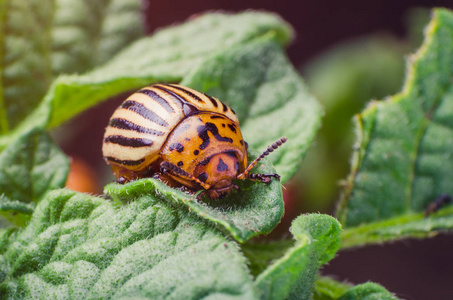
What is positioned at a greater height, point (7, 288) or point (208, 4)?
point (208, 4)

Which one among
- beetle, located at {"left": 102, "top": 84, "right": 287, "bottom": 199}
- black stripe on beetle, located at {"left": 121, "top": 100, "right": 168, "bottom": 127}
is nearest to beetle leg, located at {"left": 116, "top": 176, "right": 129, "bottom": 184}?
beetle, located at {"left": 102, "top": 84, "right": 287, "bottom": 199}

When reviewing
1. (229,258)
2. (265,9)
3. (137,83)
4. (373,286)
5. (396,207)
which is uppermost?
(265,9)

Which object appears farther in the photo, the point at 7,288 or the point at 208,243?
the point at 7,288

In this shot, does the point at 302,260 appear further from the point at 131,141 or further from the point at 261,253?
the point at 131,141

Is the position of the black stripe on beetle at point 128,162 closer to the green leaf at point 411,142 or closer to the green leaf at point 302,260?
the green leaf at point 302,260

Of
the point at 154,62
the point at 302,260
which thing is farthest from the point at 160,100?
the point at 302,260

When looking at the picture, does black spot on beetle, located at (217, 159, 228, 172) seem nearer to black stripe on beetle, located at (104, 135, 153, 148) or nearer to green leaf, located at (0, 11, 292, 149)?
black stripe on beetle, located at (104, 135, 153, 148)

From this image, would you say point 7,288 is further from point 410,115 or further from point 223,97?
point 410,115

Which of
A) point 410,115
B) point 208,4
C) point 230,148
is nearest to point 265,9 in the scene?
point 208,4
